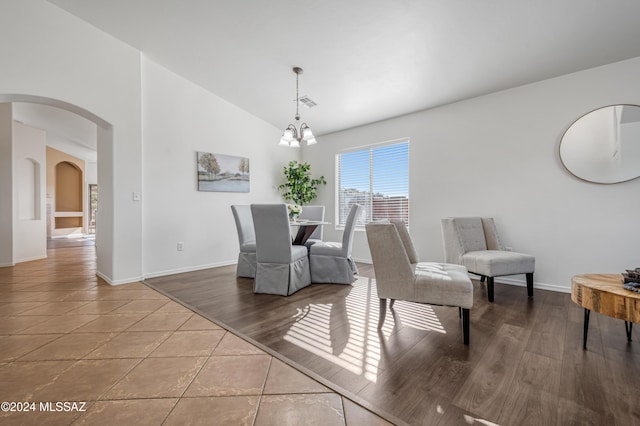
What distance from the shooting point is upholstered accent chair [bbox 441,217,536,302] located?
283 cm

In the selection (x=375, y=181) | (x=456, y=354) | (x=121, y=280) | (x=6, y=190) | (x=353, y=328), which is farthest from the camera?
(x=375, y=181)

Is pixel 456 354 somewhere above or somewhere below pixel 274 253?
below

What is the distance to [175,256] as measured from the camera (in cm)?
414

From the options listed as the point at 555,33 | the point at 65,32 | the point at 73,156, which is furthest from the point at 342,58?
the point at 73,156

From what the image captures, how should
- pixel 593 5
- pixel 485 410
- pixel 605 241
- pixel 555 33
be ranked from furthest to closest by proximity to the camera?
1. pixel 605 241
2. pixel 555 33
3. pixel 593 5
4. pixel 485 410

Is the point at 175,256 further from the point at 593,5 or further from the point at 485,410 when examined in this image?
the point at 593,5

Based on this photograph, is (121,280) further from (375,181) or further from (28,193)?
(375,181)

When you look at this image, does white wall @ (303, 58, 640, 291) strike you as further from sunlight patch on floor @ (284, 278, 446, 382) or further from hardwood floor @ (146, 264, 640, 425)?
sunlight patch on floor @ (284, 278, 446, 382)

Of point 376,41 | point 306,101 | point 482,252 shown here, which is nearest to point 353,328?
point 482,252

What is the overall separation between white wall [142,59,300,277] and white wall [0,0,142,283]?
0.66ft

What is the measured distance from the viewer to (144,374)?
156 centimetres

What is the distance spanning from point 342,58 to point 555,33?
2083 mm

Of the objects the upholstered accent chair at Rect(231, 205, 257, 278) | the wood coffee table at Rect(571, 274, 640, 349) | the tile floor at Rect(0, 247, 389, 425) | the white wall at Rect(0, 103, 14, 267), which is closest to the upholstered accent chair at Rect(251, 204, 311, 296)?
the upholstered accent chair at Rect(231, 205, 257, 278)

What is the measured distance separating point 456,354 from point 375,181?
351 cm
